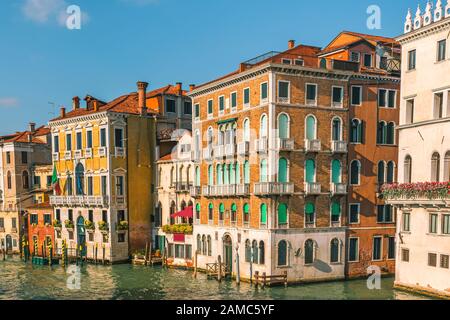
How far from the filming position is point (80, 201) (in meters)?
39.0

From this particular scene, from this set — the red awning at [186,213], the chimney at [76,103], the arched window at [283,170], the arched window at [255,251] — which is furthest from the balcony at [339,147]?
the chimney at [76,103]

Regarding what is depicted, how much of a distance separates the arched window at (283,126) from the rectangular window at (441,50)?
771cm

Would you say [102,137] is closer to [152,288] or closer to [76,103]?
[76,103]

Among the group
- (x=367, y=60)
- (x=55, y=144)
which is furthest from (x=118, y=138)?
(x=367, y=60)

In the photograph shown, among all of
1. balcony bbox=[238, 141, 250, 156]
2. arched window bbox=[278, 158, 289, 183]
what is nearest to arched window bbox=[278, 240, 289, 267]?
arched window bbox=[278, 158, 289, 183]

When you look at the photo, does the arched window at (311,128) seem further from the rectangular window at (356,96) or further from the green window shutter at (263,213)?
the green window shutter at (263,213)

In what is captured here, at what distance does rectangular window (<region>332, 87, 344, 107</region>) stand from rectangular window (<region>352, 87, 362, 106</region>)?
34.6 inches

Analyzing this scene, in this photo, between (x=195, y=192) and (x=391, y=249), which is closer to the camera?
(x=391, y=249)

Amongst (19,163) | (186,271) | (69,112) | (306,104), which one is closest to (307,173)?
(306,104)

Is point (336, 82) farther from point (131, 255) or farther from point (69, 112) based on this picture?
point (69, 112)

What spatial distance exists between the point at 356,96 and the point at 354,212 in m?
6.40

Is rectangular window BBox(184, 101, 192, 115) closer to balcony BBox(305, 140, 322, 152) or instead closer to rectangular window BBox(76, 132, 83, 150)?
rectangular window BBox(76, 132, 83, 150)

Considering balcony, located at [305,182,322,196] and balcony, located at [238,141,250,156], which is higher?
balcony, located at [238,141,250,156]

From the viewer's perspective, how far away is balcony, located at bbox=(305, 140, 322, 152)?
87.6ft
